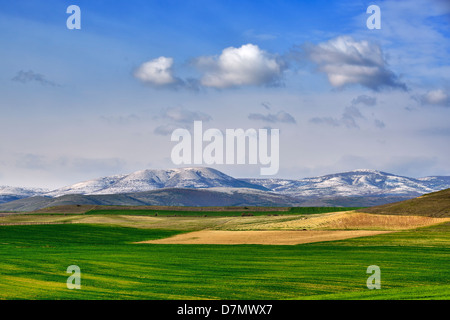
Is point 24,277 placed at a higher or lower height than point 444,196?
lower

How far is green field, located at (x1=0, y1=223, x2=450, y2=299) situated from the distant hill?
120 feet

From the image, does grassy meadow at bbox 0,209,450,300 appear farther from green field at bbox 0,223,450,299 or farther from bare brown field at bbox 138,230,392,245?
bare brown field at bbox 138,230,392,245

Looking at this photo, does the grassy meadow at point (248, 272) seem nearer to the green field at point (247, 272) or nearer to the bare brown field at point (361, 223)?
the green field at point (247, 272)

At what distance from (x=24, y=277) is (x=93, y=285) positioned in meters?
6.73

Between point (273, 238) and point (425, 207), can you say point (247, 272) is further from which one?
point (425, 207)

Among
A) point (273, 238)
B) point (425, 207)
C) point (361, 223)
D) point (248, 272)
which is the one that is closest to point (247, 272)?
point (248, 272)

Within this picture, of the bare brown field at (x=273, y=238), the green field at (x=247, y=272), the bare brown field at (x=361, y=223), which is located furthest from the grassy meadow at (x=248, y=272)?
the bare brown field at (x=361, y=223)

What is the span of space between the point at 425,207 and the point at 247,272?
89.7 meters

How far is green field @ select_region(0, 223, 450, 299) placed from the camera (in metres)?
36.7

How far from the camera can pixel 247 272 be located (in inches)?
2021

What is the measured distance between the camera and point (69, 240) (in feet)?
325

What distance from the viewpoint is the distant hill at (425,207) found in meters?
123
